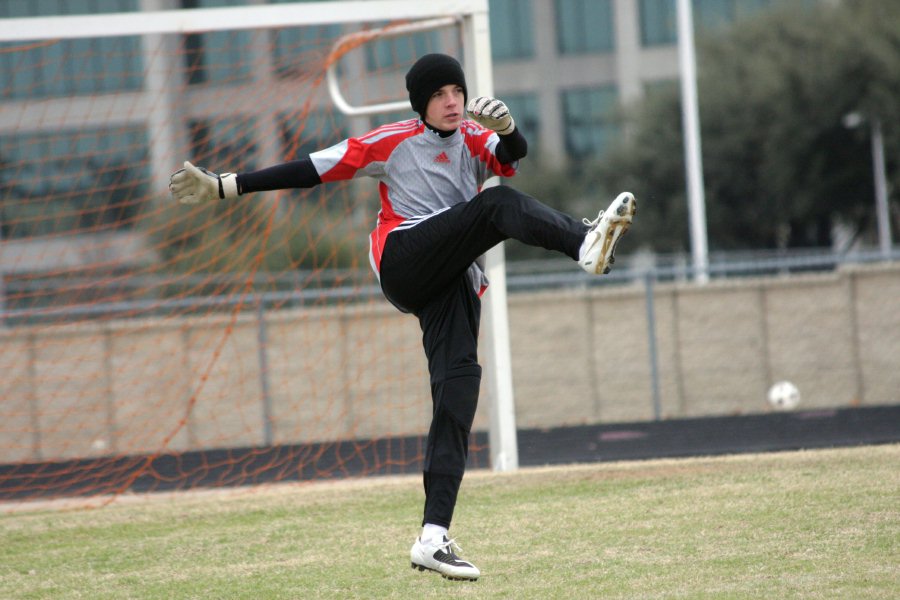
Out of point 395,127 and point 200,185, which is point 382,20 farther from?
point 200,185

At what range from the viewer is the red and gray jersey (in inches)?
187

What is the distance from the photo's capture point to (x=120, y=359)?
40.9 feet

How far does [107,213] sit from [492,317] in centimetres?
2463

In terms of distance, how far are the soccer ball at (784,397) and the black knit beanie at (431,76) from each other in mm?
9344

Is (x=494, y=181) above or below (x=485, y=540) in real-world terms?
above

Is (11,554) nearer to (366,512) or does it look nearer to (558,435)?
(366,512)

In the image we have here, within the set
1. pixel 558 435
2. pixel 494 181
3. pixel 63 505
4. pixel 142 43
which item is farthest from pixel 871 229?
pixel 63 505

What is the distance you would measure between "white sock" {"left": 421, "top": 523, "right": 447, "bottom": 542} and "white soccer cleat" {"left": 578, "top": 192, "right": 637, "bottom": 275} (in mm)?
1185

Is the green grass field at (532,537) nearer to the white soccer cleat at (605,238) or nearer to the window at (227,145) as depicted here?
the white soccer cleat at (605,238)

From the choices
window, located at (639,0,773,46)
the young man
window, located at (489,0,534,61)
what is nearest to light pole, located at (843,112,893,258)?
window, located at (639,0,773,46)

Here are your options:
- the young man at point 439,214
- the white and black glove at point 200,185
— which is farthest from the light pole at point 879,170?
the white and black glove at point 200,185

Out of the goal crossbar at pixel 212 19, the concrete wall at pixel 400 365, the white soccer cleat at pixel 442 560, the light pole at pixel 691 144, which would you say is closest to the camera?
the white soccer cleat at pixel 442 560

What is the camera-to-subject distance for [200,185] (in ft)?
15.3

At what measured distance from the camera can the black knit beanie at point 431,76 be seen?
468 cm
